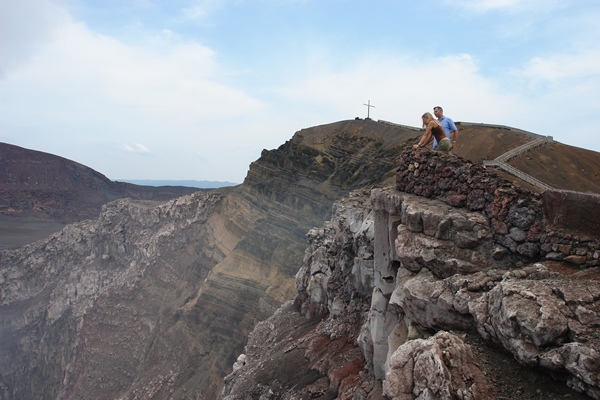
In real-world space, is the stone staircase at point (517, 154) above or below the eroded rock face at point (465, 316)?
above

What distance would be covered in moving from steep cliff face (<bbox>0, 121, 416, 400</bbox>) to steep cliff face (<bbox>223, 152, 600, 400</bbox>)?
18468mm

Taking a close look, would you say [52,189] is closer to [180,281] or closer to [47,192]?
[47,192]

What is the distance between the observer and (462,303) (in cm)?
760

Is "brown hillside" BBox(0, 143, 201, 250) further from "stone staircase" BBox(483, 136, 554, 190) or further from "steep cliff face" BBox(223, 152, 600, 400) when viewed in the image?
"stone staircase" BBox(483, 136, 554, 190)

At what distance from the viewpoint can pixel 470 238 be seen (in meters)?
8.94

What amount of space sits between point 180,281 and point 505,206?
1474 inches

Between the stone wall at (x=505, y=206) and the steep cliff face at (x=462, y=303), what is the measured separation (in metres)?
0.02

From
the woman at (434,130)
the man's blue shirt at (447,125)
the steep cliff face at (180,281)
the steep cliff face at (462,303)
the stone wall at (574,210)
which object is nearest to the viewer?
the steep cliff face at (462,303)

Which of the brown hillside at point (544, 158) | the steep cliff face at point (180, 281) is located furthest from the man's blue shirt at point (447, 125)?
the steep cliff face at point (180, 281)

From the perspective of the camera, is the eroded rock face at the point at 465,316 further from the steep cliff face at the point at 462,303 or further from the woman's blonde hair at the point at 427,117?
the woman's blonde hair at the point at 427,117

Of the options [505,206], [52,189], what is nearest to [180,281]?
[505,206]

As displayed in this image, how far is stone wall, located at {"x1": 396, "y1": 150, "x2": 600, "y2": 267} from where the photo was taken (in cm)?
754

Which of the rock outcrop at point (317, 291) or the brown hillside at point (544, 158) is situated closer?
the rock outcrop at point (317, 291)

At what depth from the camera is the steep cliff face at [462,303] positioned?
6.03 m
